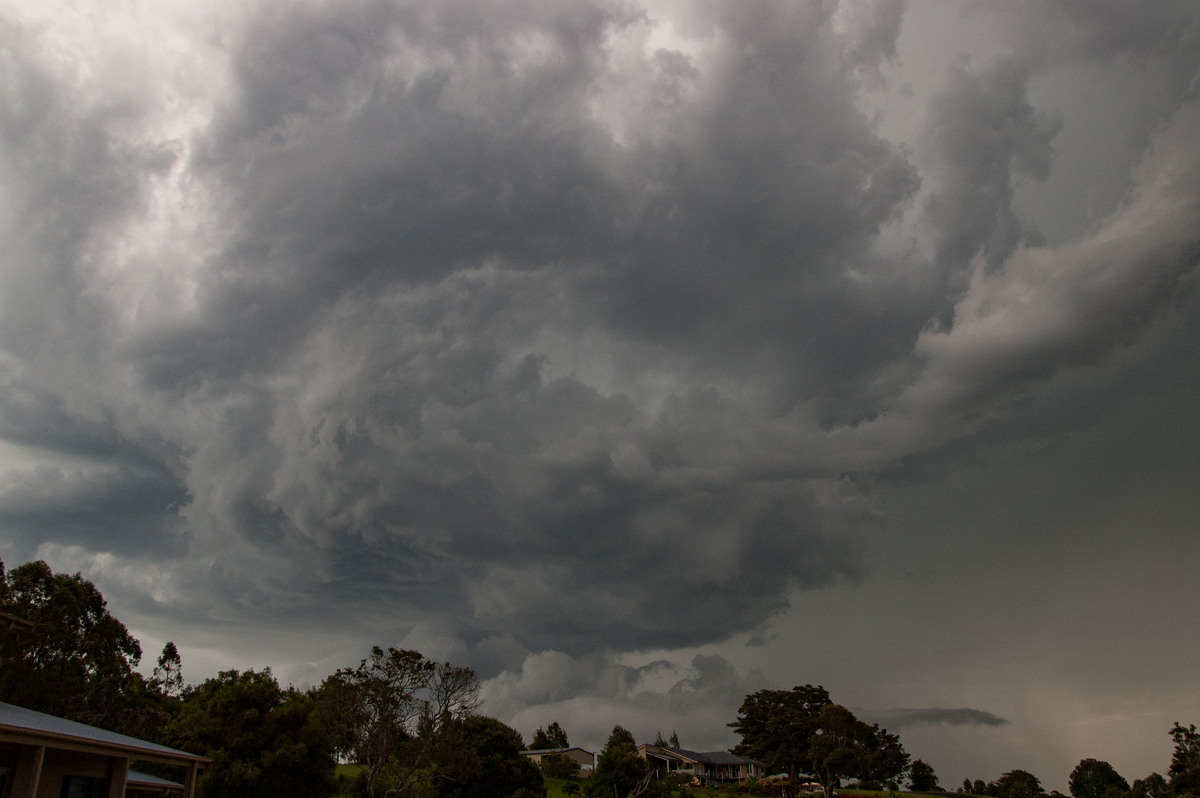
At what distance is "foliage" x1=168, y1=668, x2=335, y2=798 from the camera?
1613 inches

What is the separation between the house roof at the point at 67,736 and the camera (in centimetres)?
2155

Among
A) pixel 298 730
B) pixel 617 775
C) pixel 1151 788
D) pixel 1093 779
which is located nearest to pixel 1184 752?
pixel 1151 788

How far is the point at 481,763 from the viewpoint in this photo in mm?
62281

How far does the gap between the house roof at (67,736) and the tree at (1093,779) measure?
142958 millimetres

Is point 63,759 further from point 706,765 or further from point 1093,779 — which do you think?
point 1093,779

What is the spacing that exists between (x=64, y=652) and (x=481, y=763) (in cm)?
3394

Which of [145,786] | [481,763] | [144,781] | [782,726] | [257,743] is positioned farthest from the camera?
[782,726]

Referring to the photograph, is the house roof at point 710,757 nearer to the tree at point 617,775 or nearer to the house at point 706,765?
the house at point 706,765

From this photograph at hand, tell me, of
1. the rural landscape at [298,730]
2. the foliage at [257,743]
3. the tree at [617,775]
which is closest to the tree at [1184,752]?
the rural landscape at [298,730]

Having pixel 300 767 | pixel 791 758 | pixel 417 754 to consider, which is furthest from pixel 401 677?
pixel 791 758

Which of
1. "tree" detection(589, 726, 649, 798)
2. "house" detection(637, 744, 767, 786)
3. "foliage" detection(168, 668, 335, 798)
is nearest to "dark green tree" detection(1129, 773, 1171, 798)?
"house" detection(637, 744, 767, 786)

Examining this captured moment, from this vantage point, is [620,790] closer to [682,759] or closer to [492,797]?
[492,797]

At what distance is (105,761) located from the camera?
28000 mm

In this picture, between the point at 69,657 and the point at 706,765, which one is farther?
the point at 706,765
